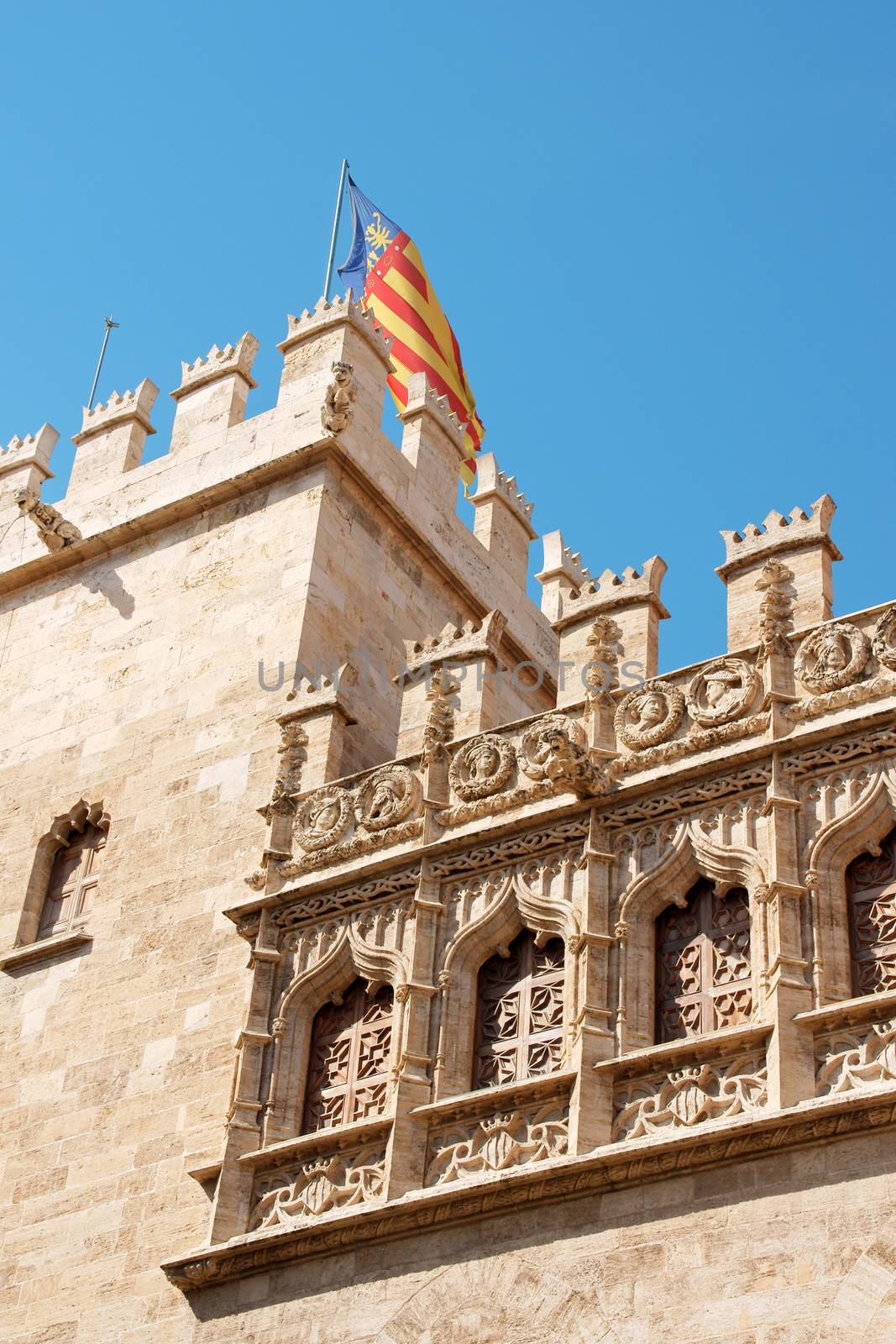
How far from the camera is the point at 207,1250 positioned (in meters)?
13.2

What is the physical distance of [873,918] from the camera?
12359 mm

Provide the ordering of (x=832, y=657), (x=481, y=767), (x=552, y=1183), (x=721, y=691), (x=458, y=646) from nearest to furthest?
(x=552, y=1183) → (x=832, y=657) → (x=721, y=691) → (x=481, y=767) → (x=458, y=646)

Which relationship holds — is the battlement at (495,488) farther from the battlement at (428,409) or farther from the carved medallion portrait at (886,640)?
the carved medallion portrait at (886,640)

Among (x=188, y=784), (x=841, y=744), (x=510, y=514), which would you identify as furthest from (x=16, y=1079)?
(x=510, y=514)

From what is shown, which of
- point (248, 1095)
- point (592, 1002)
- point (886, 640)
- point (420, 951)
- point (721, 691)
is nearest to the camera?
point (592, 1002)

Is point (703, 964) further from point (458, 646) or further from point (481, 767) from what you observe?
point (458, 646)

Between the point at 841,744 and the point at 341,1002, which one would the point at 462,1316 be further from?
the point at 841,744

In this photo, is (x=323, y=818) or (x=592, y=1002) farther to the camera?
(x=323, y=818)

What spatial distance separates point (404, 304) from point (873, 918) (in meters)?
14.3

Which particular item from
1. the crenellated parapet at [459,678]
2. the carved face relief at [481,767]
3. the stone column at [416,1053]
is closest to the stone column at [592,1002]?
the carved face relief at [481,767]

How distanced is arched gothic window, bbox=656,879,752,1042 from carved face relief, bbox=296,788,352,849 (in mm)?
2646

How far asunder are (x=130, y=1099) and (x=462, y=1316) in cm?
351

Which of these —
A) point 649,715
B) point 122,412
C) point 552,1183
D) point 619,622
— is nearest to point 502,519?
point 122,412

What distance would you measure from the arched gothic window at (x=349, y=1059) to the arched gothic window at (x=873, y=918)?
3175mm
